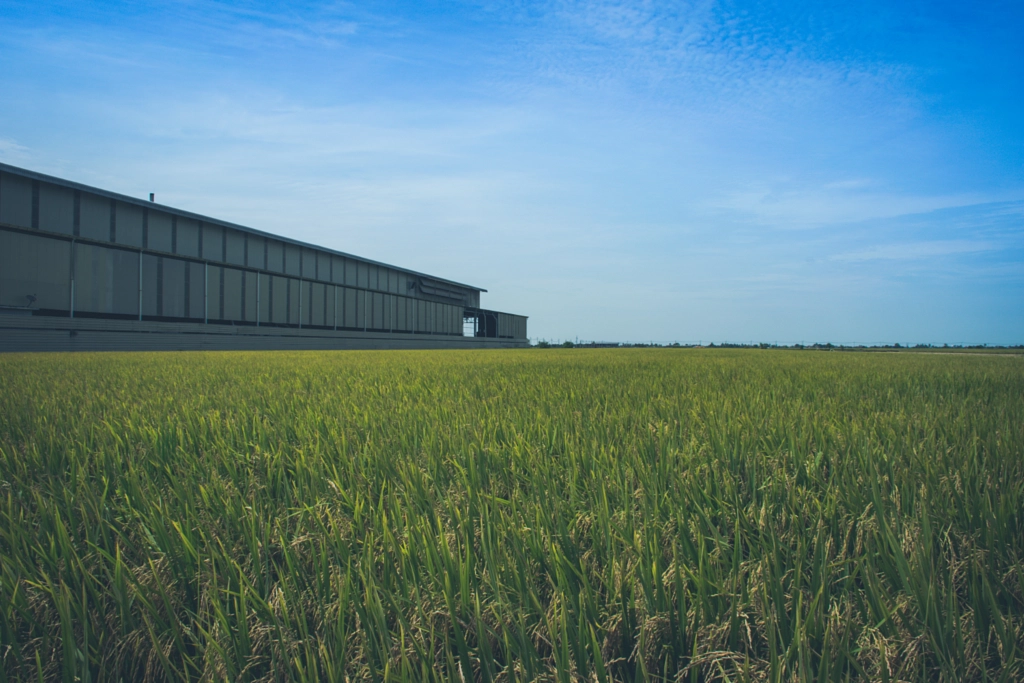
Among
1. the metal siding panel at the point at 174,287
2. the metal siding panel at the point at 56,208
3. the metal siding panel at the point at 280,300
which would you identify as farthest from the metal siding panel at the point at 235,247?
the metal siding panel at the point at 56,208

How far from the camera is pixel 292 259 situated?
104ft

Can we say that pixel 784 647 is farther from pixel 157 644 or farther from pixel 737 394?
pixel 737 394

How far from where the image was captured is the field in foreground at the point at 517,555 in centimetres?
83

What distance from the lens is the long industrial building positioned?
60.3 ft

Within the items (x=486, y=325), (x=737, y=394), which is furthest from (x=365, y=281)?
(x=737, y=394)

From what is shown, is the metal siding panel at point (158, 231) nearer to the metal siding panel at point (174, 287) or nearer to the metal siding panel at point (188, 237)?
the metal siding panel at point (188, 237)

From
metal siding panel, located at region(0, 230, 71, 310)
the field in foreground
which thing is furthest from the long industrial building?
the field in foreground

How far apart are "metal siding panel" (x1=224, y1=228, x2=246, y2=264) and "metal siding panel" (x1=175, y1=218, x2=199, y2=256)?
6.01 feet

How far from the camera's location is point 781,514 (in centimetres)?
133

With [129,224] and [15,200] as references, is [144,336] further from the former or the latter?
[15,200]

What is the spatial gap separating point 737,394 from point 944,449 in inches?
78.6

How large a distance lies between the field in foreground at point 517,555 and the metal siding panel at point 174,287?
81.2 ft

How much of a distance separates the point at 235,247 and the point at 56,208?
8.41 metres

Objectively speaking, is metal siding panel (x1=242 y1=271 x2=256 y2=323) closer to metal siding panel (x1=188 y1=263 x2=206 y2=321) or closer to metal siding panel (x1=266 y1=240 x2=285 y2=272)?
metal siding panel (x1=266 y1=240 x2=285 y2=272)
